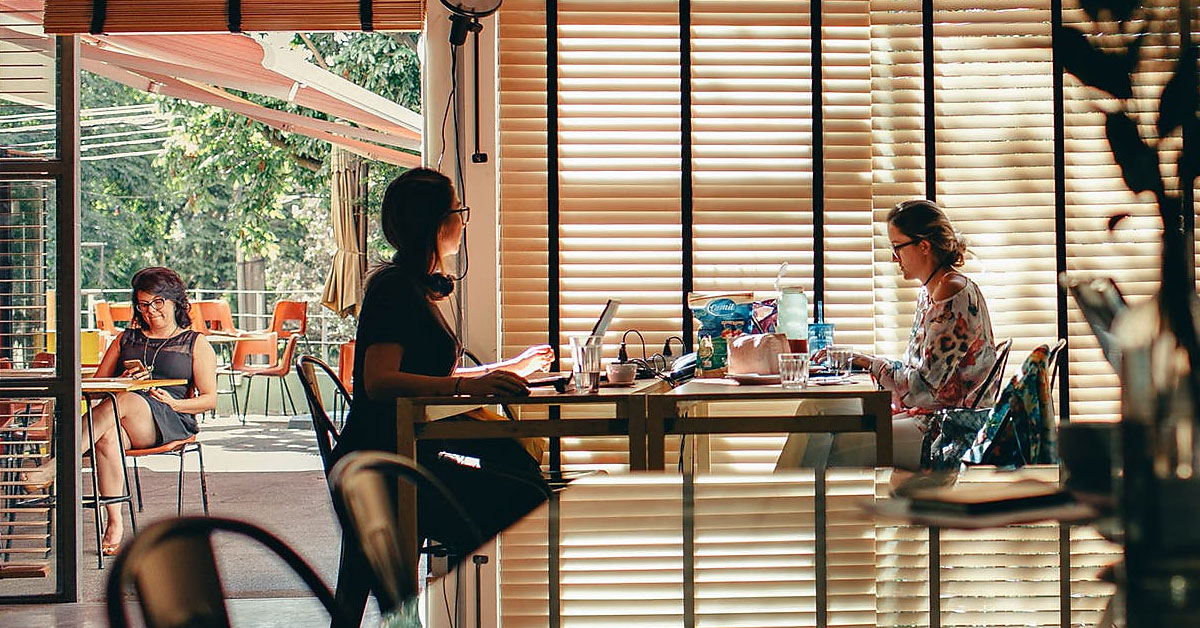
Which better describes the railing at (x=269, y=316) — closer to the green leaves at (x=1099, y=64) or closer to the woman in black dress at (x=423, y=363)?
the woman in black dress at (x=423, y=363)

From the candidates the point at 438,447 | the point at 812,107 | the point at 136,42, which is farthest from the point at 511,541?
the point at 136,42

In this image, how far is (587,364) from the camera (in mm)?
2809

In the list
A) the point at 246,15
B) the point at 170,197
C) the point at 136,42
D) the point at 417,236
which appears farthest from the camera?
the point at 170,197

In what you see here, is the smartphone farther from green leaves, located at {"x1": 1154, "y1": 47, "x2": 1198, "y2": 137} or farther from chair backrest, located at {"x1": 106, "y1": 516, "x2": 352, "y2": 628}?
green leaves, located at {"x1": 1154, "y1": 47, "x2": 1198, "y2": 137}

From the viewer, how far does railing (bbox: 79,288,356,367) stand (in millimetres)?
12938

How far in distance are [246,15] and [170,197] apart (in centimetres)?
1367

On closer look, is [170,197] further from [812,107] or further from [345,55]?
[812,107]

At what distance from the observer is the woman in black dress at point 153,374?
5094 millimetres

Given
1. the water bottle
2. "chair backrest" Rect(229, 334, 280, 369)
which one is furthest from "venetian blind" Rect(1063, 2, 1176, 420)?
"chair backrest" Rect(229, 334, 280, 369)

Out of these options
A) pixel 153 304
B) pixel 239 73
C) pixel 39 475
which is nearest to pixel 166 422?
pixel 153 304

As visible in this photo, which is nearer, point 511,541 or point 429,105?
point 511,541

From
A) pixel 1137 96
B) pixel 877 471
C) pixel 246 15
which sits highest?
pixel 246 15

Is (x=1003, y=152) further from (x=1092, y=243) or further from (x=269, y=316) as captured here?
(x=269, y=316)

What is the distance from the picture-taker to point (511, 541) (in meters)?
2.06
